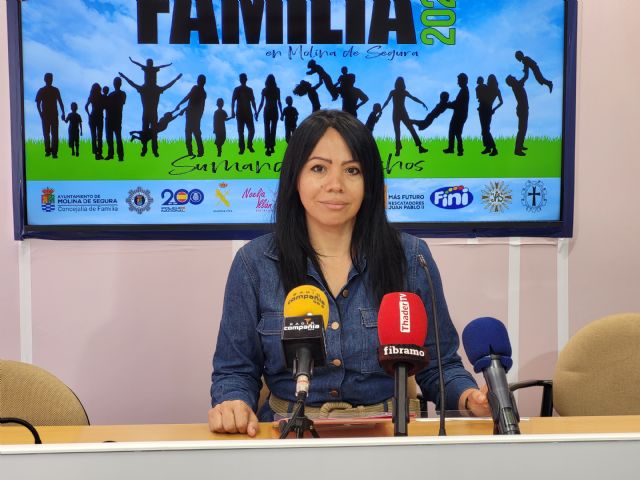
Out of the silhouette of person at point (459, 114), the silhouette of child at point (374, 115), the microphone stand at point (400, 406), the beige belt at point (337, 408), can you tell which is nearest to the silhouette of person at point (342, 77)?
the silhouette of child at point (374, 115)

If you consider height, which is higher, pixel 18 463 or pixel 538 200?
pixel 538 200

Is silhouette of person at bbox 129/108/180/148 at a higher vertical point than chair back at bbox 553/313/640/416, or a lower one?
higher

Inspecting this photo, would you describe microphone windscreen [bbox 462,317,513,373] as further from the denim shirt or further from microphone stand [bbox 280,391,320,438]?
the denim shirt

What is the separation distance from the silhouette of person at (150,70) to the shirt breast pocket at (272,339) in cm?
156

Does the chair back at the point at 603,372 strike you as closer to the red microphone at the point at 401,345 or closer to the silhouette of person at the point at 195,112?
the red microphone at the point at 401,345

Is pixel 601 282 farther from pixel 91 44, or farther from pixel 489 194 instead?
pixel 91 44

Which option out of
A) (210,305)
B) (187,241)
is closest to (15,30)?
(187,241)

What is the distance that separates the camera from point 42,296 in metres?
3.31

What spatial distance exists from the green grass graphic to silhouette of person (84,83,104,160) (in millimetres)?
30

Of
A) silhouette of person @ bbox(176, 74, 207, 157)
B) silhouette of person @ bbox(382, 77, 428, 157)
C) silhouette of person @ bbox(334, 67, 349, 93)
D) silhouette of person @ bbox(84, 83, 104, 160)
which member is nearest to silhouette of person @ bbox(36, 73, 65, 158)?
silhouette of person @ bbox(84, 83, 104, 160)

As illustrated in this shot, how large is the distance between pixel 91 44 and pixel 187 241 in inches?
37.0

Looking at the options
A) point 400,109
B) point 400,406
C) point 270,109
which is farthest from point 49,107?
point 400,406

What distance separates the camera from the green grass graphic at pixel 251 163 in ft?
10.6

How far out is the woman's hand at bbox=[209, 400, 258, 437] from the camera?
1736mm
